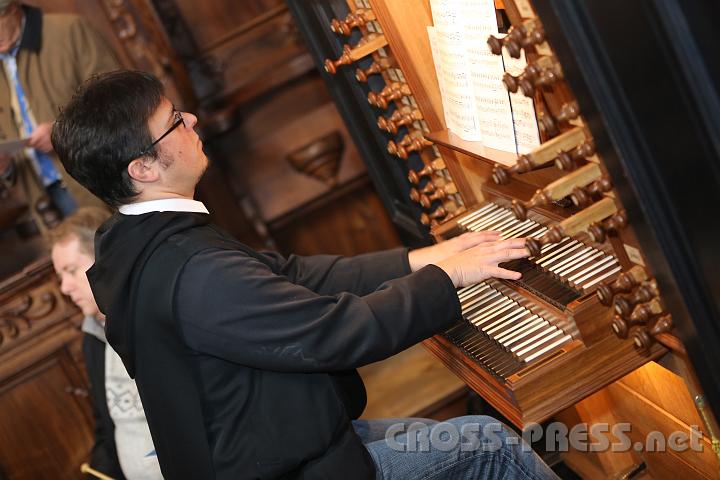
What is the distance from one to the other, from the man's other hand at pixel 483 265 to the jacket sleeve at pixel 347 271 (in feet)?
1.32

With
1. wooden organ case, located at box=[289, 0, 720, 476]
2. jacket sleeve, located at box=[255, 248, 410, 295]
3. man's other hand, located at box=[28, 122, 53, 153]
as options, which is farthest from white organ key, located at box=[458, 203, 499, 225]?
man's other hand, located at box=[28, 122, 53, 153]

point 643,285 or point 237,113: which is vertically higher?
point 237,113

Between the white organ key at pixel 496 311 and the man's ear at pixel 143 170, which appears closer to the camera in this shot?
the man's ear at pixel 143 170

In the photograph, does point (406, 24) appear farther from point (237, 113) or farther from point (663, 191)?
point (237, 113)

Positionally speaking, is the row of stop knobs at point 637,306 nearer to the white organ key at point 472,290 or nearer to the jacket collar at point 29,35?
the white organ key at point 472,290

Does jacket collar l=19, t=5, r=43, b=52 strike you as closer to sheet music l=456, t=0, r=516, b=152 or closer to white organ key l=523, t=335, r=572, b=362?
sheet music l=456, t=0, r=516, b=152

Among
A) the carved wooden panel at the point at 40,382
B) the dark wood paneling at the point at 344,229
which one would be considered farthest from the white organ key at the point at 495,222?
the dark wood paneling at the point at 344,229

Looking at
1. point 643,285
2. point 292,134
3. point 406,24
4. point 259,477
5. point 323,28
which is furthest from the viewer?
point 292,134

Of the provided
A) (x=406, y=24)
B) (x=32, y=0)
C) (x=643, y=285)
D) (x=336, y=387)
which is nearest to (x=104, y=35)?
(x=32, y=0)

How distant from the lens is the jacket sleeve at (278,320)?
89.0 inches

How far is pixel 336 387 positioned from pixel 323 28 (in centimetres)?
170

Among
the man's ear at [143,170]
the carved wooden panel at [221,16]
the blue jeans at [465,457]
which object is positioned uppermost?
the carved wooden panel at [221,16]

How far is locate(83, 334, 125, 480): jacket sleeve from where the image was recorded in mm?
3393

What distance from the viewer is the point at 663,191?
1.81 meters
